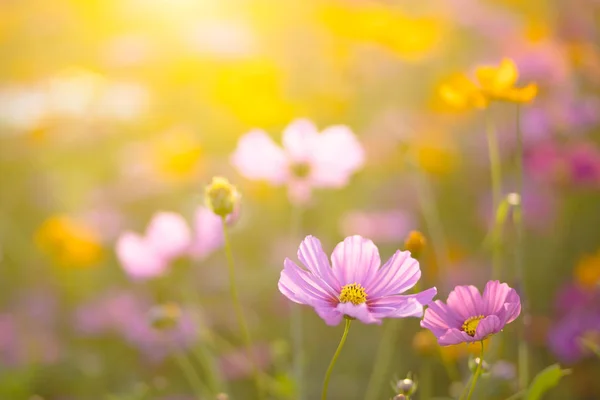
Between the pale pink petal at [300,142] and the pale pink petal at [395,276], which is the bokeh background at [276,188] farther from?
the pale pink petal at [395,276]

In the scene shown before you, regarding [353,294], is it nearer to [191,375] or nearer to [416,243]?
[416,243]

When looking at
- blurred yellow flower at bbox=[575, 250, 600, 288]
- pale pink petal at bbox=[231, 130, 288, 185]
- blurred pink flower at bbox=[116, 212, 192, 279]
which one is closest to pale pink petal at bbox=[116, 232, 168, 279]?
blurred pink flower at bbox=[116, 212, 192, 279]

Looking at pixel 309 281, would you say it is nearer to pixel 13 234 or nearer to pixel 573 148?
pixel 573 148

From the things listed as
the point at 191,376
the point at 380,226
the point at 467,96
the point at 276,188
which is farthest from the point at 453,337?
the point at 276,188

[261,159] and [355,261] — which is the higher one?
[261,159]

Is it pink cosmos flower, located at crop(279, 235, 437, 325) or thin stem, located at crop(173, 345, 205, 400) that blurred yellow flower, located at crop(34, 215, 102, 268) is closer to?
thin stem, located at crop(173, 345, 205, 400)
